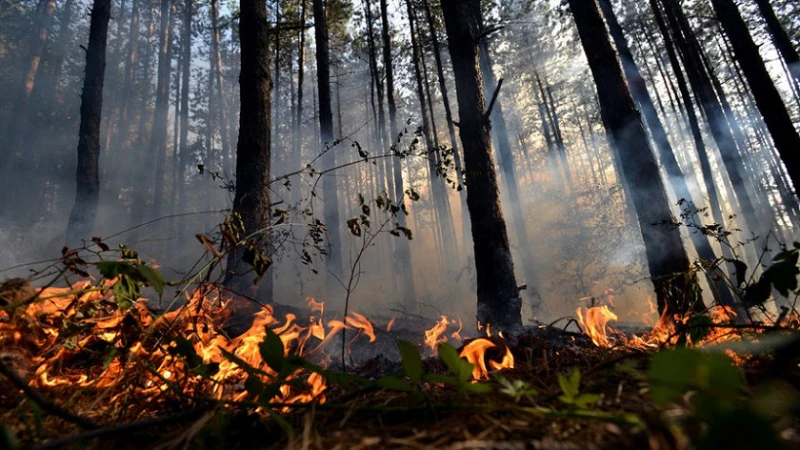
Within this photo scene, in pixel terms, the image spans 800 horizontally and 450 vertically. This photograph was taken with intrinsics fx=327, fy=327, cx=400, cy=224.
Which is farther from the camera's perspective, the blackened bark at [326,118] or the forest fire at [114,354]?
the blackened bark at [326,118]

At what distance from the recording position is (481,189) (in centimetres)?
479

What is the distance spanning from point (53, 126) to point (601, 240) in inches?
1519

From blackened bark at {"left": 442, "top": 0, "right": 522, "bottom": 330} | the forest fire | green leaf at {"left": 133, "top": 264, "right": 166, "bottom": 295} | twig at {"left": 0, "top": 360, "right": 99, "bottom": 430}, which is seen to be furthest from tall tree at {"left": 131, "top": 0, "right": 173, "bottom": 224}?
twig at {"left": 0, "top": 360, "right": 99, "bottom": 430}

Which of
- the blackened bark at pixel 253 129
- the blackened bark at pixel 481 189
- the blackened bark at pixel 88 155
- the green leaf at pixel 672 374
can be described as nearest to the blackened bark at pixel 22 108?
the blackened bark at pixel 88 155

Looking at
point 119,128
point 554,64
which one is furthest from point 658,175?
point 119,128

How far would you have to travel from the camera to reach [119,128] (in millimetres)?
28250

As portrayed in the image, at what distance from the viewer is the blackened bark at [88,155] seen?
789 centimetres

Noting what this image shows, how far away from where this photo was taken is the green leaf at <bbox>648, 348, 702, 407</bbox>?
580 mm

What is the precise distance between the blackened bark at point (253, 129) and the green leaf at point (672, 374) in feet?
14.5

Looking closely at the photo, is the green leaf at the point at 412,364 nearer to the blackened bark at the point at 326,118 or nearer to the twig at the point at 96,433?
the twig at the point at 96,433

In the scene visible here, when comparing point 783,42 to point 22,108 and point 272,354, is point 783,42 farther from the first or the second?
point 22,108

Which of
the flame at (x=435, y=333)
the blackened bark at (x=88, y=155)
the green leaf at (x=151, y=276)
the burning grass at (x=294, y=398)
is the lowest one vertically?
the flame at (x=435, y=333)

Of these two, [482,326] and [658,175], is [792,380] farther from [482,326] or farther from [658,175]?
[658,175]

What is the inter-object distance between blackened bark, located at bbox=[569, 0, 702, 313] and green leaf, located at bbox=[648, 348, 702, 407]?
405 cm
